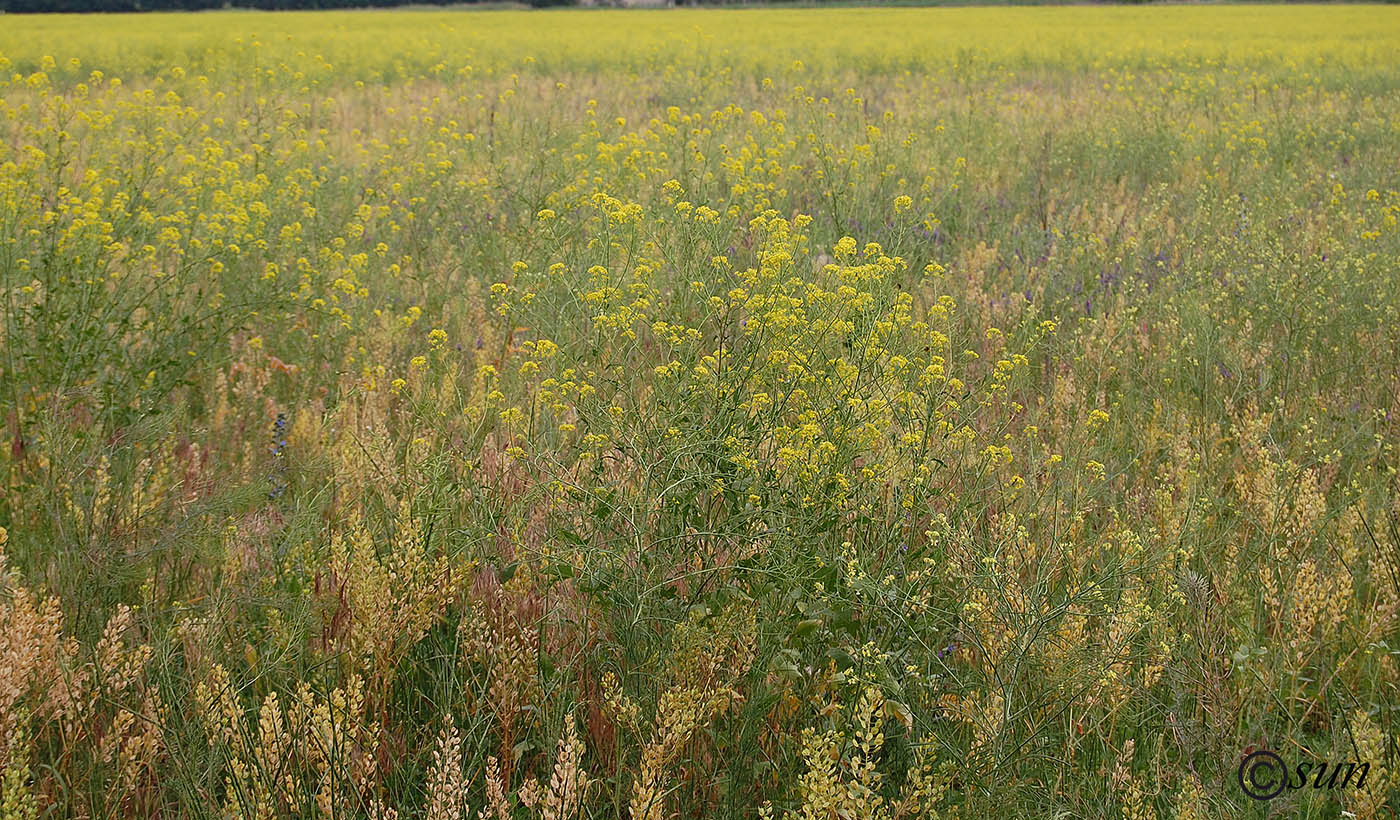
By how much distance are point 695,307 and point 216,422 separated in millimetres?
1877

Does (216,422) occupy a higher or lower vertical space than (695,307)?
lower

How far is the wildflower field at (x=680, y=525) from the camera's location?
205 cm

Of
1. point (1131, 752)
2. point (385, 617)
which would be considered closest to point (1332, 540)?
point (1131, 752)

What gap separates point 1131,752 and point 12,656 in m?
2.14

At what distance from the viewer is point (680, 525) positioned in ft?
7.79

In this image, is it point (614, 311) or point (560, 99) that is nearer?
point (614, 311)

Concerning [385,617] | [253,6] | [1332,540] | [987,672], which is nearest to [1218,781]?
[987,672]

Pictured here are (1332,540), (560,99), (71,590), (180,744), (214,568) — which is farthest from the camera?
(560,99)

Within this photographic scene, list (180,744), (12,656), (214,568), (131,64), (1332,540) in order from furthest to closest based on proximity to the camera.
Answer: (131,64) → (1332,540) → (214,568) → (180,744) → (12,656)

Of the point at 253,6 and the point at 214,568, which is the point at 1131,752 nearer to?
the point at 214,568

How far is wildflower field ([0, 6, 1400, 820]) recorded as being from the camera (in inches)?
80.6

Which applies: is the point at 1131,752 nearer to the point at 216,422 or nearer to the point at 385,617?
the point at 385,617

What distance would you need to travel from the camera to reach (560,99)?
10414mm

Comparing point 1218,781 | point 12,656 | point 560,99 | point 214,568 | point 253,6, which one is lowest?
point 1218,781
